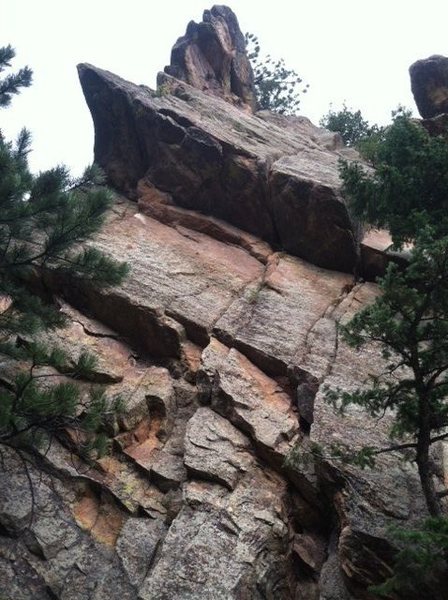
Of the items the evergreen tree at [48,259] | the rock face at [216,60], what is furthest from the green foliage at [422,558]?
the rock face at [216,60]

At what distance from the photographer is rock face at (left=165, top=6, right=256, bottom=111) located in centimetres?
2422

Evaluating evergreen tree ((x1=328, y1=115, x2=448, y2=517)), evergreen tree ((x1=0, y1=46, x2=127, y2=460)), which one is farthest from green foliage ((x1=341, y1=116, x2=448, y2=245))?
evergreen tree ((x1=0, y1=46, x2=127, y2=460))

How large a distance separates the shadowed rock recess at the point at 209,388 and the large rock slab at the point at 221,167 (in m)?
0.06

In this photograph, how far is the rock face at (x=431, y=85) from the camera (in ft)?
69.9

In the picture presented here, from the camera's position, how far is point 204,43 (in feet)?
83.4

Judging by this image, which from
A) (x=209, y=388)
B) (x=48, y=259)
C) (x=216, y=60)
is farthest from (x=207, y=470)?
(x=216, y=60)

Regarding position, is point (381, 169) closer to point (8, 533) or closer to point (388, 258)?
point (388, 258)

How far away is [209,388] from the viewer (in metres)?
11.6

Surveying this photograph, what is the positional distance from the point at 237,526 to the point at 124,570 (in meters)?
2.02

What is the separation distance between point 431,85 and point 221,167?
1072 cm

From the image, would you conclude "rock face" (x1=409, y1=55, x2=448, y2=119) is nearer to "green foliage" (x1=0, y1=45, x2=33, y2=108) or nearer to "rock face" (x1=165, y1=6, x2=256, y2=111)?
"rock face" (x1=165, y1=6, x2=256, y2=111)

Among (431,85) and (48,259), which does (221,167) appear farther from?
(431,85)

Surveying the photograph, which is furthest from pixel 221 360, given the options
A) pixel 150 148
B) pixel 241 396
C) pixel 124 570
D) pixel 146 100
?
pixel 146 100

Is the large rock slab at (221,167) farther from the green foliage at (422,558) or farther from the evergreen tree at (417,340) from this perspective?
the green foliage at (422,558)
